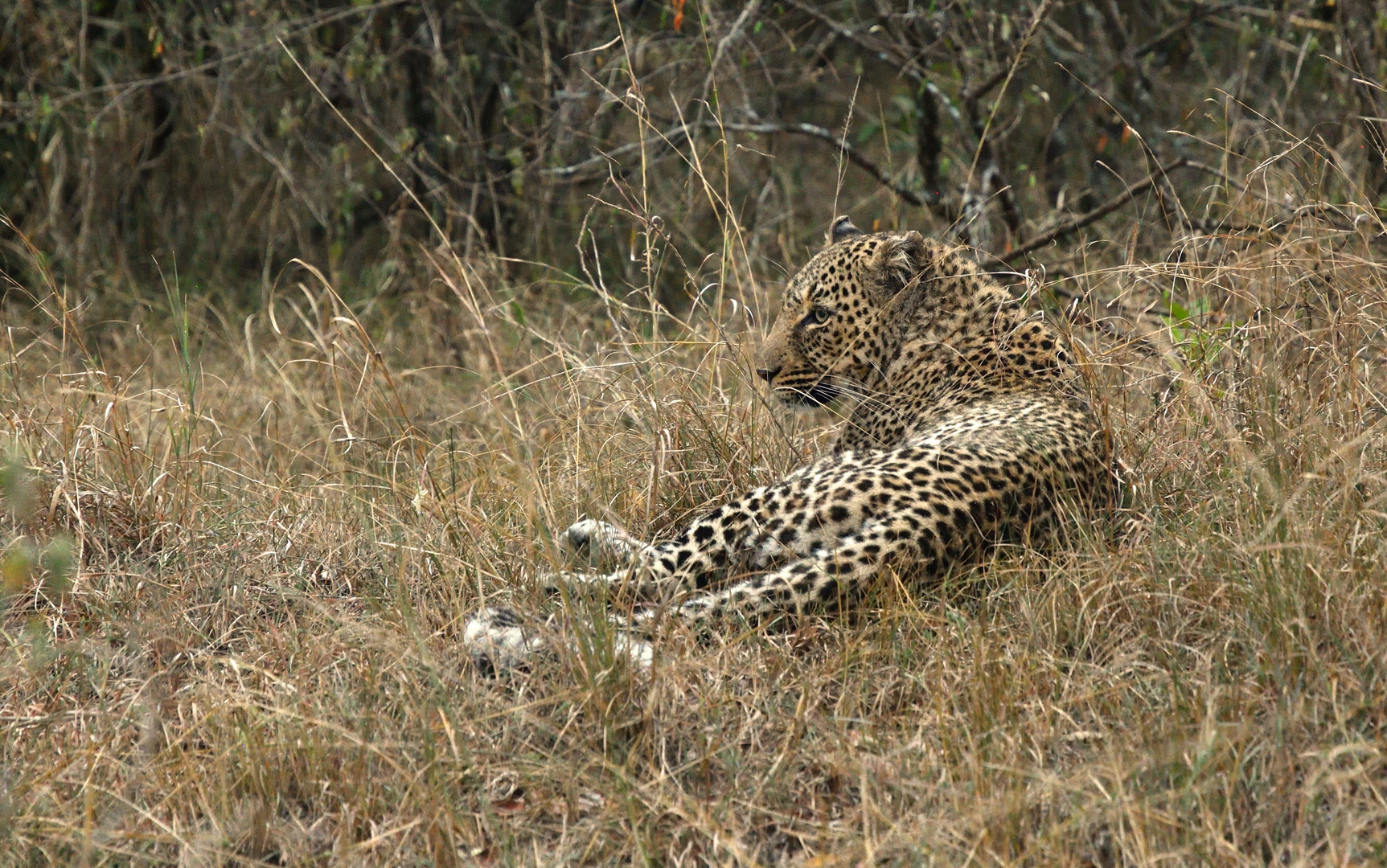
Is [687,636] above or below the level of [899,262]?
below

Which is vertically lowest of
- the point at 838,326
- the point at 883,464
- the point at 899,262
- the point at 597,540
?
the point at 597,540

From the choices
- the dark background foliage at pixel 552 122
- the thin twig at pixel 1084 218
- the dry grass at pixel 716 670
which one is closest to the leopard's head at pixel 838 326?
the dry grass at pixel 716 670

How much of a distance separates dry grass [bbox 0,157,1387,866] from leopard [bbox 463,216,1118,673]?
0.33ft

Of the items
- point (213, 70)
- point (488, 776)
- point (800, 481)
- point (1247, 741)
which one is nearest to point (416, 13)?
point (213, 70)

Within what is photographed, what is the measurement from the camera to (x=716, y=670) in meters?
3.54

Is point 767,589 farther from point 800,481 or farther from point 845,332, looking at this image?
point 845,332

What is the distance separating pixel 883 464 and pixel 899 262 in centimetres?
120

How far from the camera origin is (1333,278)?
172 inches

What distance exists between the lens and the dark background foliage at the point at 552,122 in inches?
300

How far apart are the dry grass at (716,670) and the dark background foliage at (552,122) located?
2.74 metres

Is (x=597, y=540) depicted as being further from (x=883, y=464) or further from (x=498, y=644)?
(x=883, y=464)

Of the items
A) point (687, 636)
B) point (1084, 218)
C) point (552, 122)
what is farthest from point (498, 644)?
point (552, 122)

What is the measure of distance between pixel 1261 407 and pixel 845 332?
4.99 feet

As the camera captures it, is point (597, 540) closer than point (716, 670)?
No
